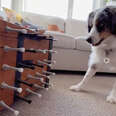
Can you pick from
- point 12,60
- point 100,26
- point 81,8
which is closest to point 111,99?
point 100,26

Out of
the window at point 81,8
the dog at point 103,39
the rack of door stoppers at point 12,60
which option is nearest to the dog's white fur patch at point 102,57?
the dog at point 103,39

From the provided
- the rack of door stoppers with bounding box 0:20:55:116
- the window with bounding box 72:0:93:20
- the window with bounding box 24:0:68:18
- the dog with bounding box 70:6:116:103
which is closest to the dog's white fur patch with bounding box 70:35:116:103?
the dog with bounding box 70:6:116:103

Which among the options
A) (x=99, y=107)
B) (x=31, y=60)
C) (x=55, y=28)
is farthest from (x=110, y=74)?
(x=31, y=60)

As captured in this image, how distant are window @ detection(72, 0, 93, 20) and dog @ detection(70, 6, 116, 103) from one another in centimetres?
264

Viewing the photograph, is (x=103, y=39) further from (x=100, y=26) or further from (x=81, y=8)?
(x=81, y=8)

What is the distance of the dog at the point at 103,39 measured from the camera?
3.67 ft

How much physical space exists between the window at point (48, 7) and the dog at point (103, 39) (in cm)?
237

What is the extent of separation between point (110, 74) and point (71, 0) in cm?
199

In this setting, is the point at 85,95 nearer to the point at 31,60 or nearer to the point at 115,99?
the point at 115,99

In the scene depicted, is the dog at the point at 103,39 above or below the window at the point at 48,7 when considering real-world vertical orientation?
below

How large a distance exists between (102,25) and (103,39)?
A: 107 mm

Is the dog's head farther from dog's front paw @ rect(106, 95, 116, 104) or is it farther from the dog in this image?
dog's front paw @ rect(106, 95, 116, 104)

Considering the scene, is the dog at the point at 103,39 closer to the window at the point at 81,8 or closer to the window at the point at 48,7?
the window at the point at 48,7

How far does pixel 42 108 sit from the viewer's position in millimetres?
834
